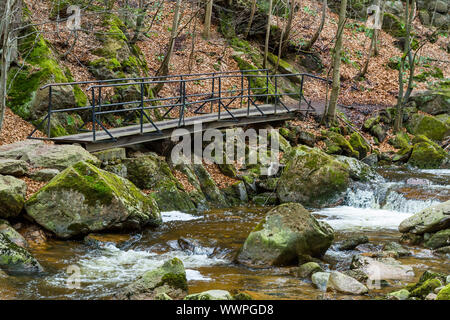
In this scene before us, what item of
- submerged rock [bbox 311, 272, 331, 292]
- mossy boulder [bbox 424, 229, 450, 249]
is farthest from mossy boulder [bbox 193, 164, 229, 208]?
submerged rock [bbox 311, 272, 331, 292]

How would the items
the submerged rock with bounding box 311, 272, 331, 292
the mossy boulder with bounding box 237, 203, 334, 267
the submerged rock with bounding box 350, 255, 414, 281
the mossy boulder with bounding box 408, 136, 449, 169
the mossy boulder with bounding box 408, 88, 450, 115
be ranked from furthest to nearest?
the mossy boulder with bounding box 408, 88, 450, 115 → the mossy boulder with bounding box 408, 136, 449, 169 → the mossy boulder with bounding box 237, 203, 334, 267 → the submerged rock with bounding box 350, 255, 414, 281 → the submerged rock with bounding box 311, 272, 331, 292

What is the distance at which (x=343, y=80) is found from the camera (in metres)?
24.2

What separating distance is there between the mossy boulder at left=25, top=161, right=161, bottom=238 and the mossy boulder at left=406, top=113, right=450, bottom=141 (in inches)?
555

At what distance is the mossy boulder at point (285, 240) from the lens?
8828 millimetres

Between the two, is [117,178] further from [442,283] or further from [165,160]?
[442,283]

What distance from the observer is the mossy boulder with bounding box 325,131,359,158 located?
17516 mm

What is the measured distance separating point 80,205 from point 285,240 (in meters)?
3.79

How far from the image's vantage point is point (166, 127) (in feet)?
45.5

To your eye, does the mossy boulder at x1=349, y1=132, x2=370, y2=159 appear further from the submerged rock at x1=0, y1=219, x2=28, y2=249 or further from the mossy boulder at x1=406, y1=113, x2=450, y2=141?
the submerged rock at x1=0, y1=219, x2=28, y2=249

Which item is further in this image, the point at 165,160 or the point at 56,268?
the point at 165,160

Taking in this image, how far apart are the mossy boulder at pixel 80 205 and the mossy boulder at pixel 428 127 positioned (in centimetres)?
1410

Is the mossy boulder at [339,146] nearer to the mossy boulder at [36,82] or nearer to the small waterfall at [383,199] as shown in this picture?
the small waterfall at [383,199]
